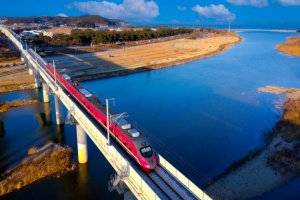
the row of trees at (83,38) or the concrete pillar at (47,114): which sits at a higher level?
the row of trees at (83,38)

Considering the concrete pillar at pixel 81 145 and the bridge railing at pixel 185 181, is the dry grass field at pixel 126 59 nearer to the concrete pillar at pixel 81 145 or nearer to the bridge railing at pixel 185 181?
the concrete pillar at pixel 81 145

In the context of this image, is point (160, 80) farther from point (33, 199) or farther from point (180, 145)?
point (33, 199)

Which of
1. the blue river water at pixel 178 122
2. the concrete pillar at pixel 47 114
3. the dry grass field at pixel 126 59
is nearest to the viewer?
the blue river water at pixel 178 122

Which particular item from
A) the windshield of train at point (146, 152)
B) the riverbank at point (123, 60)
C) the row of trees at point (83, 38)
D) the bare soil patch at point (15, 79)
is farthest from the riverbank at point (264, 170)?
the row of trees at point (83, 38)

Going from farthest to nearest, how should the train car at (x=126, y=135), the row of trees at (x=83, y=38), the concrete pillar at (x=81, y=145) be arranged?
the row of trees at (x=83, y=38), the concrete pillar at (x=81, y=145), the train car at (x=126, y=135)

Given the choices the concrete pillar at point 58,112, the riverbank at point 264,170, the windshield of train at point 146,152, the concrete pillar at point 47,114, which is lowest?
the riverbank at point 264,170

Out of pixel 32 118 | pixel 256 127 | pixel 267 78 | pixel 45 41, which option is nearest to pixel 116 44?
pixel 45 41

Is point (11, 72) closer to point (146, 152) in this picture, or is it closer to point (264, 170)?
point (146, 152)
